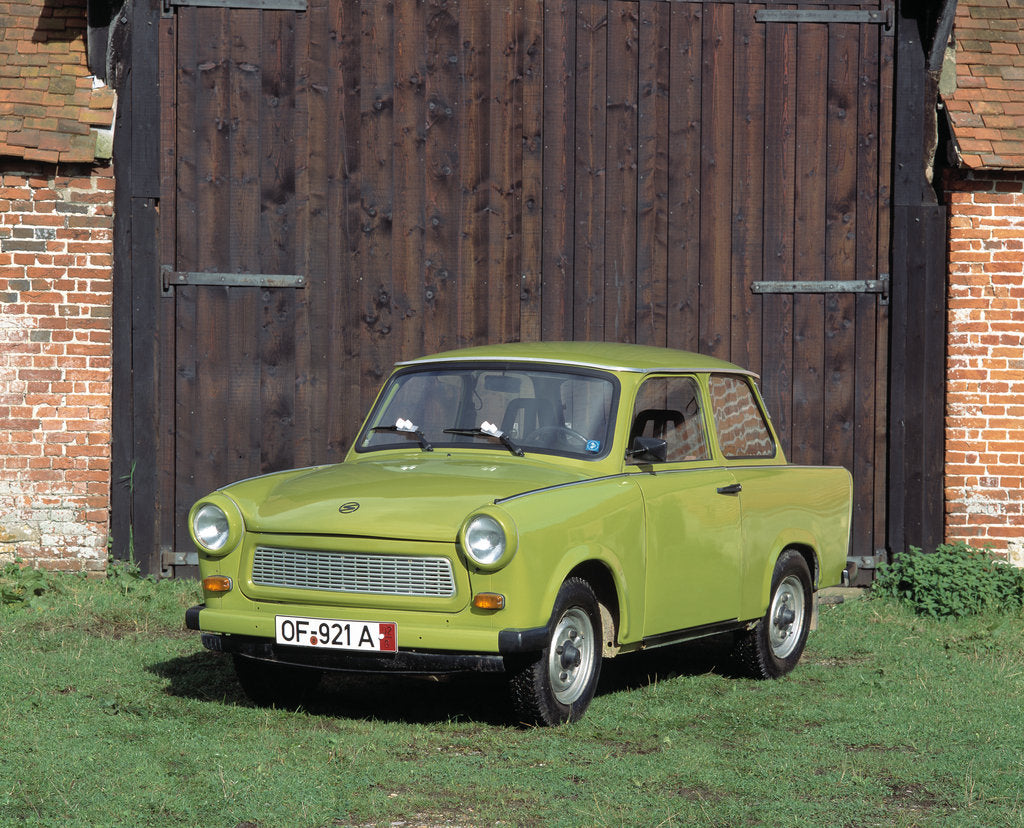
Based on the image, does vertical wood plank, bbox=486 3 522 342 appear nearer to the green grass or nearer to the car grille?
the green grass

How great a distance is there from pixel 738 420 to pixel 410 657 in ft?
8.45

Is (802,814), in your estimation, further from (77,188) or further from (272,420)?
(77,188)

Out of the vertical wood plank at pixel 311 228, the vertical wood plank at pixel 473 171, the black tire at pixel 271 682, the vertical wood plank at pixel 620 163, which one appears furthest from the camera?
the vertical wood plank at pixel 620 163

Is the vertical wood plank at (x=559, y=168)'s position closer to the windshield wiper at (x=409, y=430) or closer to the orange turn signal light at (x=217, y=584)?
the windshield wiper at (x=409, y=430)

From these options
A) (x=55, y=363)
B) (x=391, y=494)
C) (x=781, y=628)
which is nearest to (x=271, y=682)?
(x=391, y=494)

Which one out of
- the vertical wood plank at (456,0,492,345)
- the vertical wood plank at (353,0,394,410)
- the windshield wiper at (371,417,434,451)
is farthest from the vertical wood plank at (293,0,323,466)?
the windshield wiper at (371,417,434,451)

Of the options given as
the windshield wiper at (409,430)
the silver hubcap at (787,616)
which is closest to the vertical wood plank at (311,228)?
the windshield wiper at (409,430)

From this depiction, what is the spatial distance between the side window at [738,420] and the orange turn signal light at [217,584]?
2577 millimetres

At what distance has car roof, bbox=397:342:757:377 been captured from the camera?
21.0 ft

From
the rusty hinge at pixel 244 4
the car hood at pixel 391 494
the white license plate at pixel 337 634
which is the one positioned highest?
the rusty hinge at pixel 244 4

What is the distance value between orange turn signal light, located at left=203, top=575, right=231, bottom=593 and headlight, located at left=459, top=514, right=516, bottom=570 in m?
1.10

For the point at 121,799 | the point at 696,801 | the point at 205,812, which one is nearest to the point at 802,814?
the point at 696,801

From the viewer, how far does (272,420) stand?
938 cm

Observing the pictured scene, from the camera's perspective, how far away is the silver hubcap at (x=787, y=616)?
278 inches
